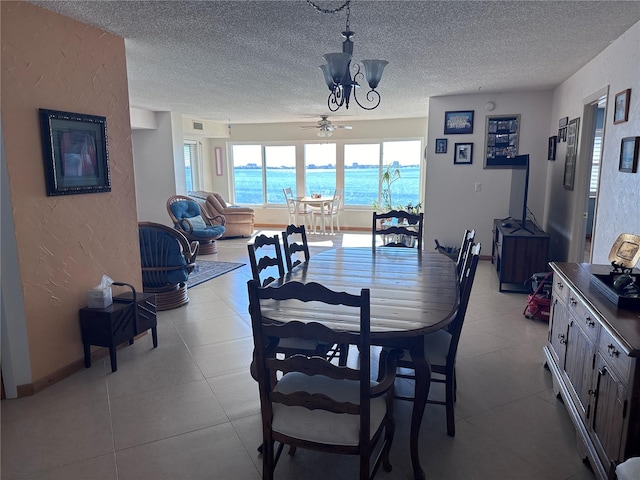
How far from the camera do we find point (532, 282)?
423 centimetres

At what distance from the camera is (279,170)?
985 centimetres

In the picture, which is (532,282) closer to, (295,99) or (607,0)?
(607,0)

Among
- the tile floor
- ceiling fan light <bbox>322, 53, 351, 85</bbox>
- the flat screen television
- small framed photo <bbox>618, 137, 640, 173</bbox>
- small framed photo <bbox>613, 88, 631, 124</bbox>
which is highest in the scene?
ceiling fan light <bbox>322, 53, 351, 85</bbox>

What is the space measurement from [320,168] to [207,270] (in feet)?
14.8

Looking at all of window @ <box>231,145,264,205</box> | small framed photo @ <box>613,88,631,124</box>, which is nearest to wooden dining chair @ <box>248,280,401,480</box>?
small framed photo @ <box>613,88,631,124</box>

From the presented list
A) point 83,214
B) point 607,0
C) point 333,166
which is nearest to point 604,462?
point 607,0

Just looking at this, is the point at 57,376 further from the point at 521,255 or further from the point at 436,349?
the point at 521,255

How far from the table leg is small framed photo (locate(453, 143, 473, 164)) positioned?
4.68 meters

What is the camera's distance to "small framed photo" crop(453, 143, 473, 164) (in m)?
5.93

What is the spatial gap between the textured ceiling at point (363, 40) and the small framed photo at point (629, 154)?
2.58 ft

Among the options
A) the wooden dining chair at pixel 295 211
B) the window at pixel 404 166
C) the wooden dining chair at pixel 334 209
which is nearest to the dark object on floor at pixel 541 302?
the window at pixel 404 166

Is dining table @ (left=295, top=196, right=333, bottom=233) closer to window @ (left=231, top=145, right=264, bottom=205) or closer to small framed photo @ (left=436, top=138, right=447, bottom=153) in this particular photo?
window @ (left=231, top=145, right=264, bottom=205)

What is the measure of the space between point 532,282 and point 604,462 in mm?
2694

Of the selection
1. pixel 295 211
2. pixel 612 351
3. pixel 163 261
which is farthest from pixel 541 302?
pixel 295 211
